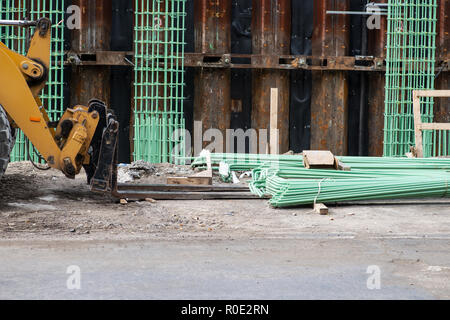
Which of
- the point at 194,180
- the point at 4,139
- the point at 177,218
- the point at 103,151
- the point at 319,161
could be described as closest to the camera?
the point at 177,218

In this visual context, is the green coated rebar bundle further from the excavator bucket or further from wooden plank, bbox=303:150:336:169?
the excavator bucket

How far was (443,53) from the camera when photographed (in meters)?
15.6

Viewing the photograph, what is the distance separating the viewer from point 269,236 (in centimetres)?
837

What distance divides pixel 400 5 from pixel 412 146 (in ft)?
9.98

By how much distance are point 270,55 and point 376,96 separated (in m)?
2.60

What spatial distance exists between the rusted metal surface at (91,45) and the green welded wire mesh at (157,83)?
0.66m

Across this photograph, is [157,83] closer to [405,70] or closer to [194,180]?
[194,180]

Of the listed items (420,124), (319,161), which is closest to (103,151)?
(319,161)

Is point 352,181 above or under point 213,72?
under

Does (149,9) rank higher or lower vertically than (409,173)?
higher

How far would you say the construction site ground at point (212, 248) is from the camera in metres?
5.73

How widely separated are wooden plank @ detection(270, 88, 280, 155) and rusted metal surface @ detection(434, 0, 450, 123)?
3730mm

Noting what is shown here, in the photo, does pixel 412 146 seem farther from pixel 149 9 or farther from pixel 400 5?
pixel 149 9
